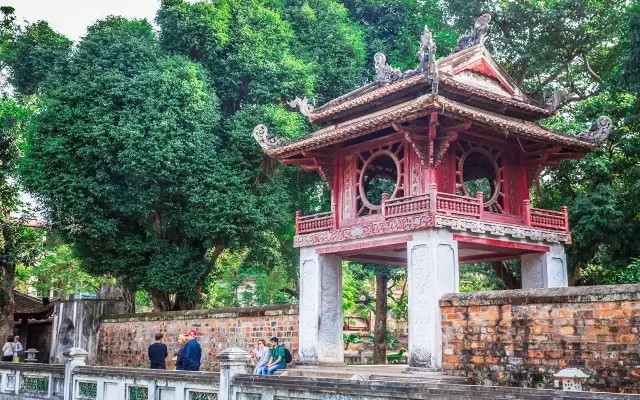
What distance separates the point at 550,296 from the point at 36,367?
34.4 ft

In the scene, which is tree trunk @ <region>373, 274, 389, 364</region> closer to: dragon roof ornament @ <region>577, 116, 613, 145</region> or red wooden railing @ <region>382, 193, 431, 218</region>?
red wooden railing @ <region>382, 193, 431, 218</region>

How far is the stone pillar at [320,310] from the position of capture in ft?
57.1

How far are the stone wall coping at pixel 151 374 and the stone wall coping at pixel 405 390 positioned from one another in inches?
27.9

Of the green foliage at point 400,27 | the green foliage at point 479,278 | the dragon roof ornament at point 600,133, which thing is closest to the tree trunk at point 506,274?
the green foliage at point 479,278

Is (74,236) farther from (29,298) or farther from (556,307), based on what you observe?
(556,307)

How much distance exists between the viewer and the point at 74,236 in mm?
22234

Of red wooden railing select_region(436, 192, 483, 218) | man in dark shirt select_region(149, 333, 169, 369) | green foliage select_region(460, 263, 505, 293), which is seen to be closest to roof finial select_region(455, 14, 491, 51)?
red wooden railing select_region(436, 192, 483, 218)

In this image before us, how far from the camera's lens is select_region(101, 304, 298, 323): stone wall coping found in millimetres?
18406

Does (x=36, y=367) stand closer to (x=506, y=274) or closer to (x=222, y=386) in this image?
(x=222, y=386)

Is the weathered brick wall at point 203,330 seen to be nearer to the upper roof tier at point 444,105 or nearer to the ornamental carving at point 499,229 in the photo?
the upper roof tier at point 444,105

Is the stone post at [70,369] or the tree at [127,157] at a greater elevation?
the tree at [127,157]

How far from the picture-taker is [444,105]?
14.8 meters

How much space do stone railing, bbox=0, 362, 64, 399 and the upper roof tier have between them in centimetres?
784

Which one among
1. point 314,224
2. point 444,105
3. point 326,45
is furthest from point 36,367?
point 326,45
